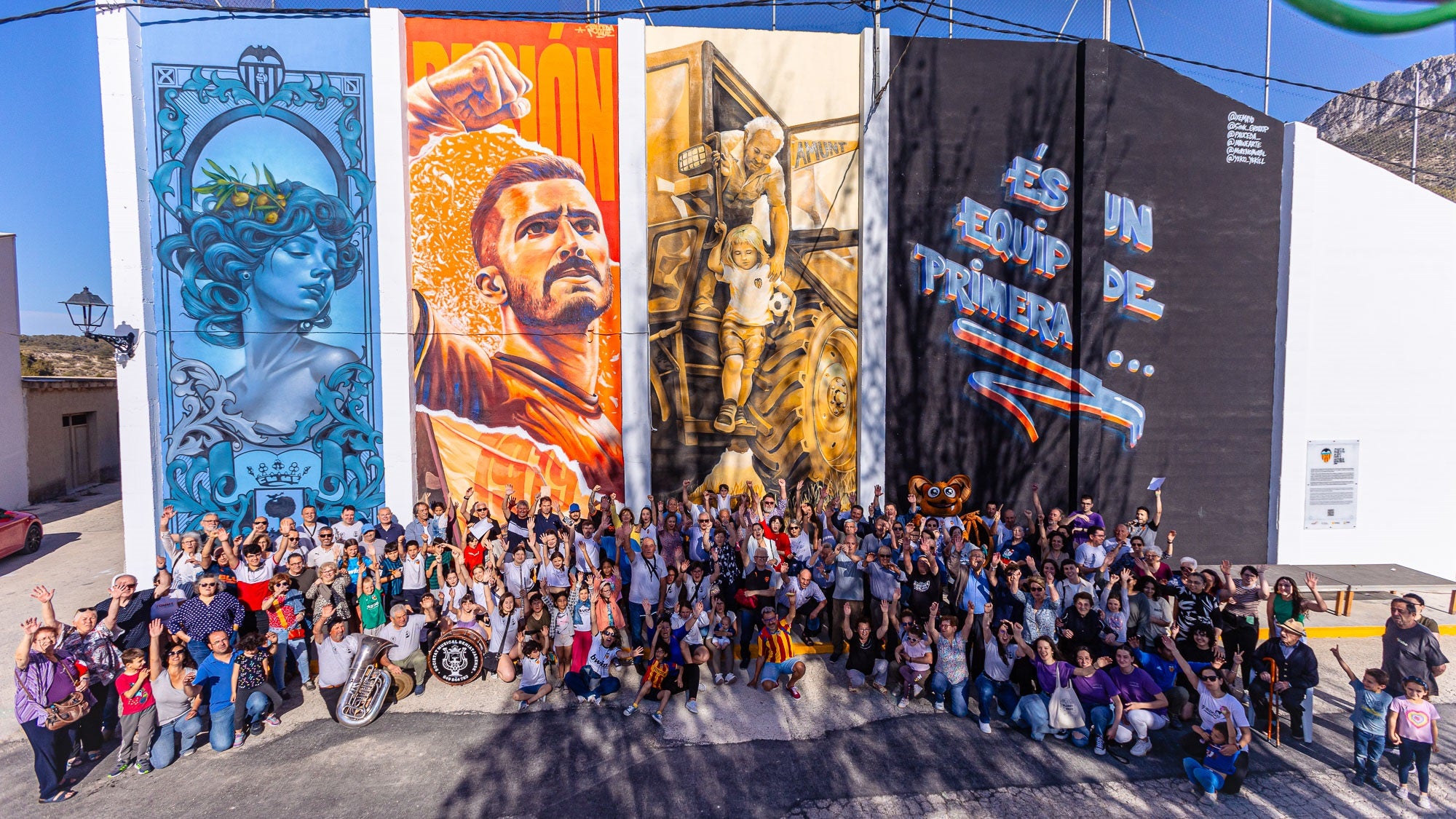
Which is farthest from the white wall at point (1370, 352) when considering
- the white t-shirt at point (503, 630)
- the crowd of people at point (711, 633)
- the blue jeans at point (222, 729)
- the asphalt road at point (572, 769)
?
the blue jeans at point (222, 729)

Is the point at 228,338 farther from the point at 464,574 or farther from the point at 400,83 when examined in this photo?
the point at 464,574

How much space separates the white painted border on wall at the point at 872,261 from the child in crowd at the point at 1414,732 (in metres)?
7.35

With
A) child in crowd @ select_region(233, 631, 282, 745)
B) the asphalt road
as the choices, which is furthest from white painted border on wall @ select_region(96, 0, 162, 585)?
child in crowd @ select_region(233, 631, 282, 745)

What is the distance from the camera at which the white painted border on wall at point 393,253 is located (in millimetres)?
10828

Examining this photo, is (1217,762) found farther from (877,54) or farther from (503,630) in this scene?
(877,54)

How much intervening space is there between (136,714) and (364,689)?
82.6 inches

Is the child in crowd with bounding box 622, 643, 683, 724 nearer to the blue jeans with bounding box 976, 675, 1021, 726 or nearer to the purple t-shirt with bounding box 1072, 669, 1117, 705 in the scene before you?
the blue jeans with bounding box 976, 675, 1021, 726

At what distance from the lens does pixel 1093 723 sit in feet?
22.5

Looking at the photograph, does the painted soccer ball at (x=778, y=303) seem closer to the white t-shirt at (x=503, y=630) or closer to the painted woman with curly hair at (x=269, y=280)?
the white t-shirt at (x=503, y=630)

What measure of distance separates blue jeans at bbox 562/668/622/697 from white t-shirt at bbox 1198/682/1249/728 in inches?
265

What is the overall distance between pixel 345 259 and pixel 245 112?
9.97 ft

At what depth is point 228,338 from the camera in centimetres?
1083

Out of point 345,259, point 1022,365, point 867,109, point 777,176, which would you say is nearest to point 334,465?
point 345,259

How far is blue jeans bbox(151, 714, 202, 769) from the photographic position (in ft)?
21.0
